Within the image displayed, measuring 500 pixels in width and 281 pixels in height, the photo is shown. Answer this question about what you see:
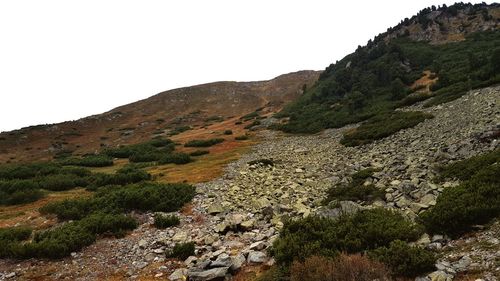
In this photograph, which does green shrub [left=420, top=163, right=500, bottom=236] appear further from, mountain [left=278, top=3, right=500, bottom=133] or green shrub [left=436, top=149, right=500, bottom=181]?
mountain [left=278, top=3, right=500, bottom=133]

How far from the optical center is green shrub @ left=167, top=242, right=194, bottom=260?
565 inches

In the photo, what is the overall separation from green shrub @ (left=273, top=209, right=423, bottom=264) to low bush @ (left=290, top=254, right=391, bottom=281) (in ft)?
3.35

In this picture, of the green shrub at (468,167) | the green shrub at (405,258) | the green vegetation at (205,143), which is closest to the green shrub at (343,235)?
the green shrub at (405,258)

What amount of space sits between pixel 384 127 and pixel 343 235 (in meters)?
22.4

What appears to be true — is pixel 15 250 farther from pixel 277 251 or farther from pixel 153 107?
pixel 153 107

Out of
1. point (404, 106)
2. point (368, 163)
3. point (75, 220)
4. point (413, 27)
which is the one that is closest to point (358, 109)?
point (404, 106)

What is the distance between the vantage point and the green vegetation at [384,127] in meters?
30.4

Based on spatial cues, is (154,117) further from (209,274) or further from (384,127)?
(209,274)

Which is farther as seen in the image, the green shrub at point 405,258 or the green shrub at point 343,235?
the green shrub at point 343,235

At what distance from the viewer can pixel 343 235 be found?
461 inches

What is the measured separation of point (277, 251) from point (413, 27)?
86.6m

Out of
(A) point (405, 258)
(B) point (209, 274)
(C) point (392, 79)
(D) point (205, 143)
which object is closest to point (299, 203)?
(B) point (209, 274)

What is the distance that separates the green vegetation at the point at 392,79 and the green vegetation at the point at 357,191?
10459mm

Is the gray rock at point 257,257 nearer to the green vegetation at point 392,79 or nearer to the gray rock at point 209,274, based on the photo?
the gray rock at point 209,274
